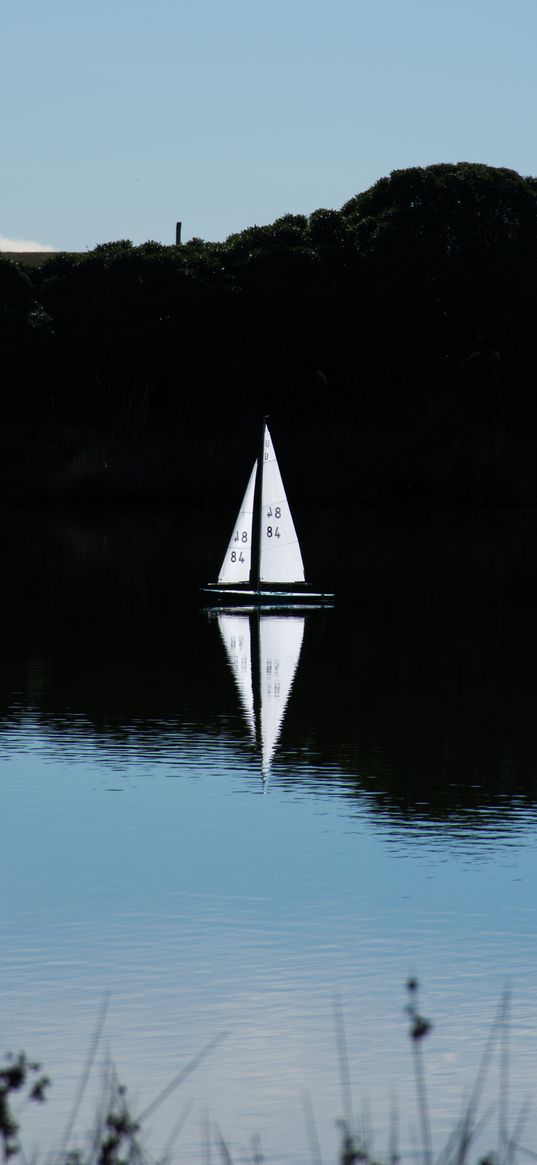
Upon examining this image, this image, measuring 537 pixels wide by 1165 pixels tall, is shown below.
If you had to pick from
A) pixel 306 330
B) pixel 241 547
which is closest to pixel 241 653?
pixel 241 547

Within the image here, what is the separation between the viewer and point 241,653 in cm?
2850

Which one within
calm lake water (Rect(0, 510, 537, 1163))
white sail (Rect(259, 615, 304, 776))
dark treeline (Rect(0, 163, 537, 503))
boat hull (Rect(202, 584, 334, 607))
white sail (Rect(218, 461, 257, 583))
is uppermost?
dark treeline (Rect(0, 163, 537, 503))

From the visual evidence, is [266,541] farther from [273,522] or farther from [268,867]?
[268,867]

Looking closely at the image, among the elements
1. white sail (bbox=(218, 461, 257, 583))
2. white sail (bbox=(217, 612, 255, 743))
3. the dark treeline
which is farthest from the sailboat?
the dark treeline

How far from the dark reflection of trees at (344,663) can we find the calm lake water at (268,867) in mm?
82

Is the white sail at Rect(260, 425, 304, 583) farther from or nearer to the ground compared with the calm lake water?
farther from the ground

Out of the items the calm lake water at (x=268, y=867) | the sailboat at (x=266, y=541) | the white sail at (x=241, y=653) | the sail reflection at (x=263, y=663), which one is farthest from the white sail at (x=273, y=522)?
the calm lake water at (x=268, y=867)

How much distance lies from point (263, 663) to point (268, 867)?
44.0ft

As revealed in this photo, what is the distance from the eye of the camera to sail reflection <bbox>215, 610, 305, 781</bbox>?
2119 cm

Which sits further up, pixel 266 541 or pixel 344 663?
pixel 266 541

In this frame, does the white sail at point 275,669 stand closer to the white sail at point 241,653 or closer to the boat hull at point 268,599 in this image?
the white sail at point 241,653

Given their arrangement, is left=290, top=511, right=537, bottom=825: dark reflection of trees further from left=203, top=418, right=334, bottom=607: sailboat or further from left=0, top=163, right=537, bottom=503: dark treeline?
left=0, top=163, right=537, bottom=503: dark treeline

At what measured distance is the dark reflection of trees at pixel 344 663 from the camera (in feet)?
61.5

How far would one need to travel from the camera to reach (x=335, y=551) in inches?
1917
